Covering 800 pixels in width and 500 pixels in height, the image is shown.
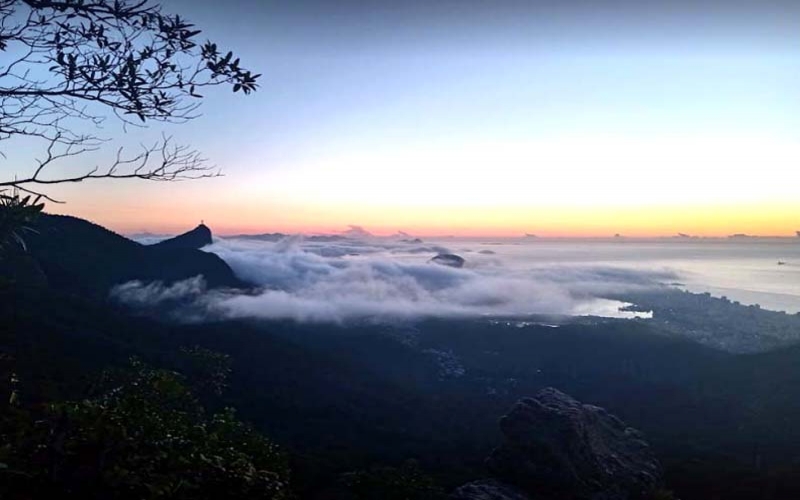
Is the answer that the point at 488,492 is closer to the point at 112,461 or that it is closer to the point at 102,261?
the point at 112,461

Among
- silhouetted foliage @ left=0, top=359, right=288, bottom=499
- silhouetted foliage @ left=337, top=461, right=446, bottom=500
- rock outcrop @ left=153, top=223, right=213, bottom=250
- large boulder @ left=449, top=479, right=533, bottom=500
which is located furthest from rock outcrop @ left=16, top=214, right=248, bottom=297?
silhouetted foliage @ left=0, top=359, right=288, bottom=499

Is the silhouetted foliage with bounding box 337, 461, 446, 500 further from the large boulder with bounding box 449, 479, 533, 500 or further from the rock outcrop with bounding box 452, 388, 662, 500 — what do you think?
the rock outcrop with bounding box 452, 388, 662, 500

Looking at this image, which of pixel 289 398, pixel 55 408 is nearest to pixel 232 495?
pixel 55 408

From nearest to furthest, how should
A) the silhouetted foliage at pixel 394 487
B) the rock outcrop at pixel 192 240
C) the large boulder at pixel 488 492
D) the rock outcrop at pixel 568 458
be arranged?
the silhouetted foliage at pixel 394 487 → the large boulder at pixel 488 492 → the rock outcrop at pixel 568 458 → the rock outcrop at pixel 192 240

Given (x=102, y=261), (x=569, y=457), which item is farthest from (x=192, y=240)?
(x=569, y=457)

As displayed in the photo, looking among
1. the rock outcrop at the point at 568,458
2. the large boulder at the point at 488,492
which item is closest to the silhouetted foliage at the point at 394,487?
the large boulder at the point at 488,492

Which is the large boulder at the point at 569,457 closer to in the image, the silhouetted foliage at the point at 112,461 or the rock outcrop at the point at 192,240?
the silhouetted foliage at the point at 112,461

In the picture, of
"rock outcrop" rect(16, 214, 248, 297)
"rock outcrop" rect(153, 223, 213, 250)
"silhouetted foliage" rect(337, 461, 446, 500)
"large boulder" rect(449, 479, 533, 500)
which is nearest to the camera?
"silhouetted foliage" rect(337, 461, 446, 500)
